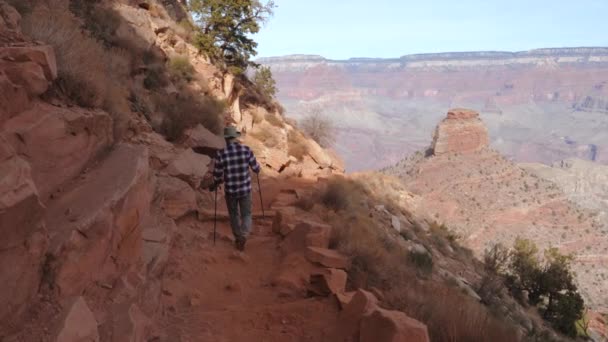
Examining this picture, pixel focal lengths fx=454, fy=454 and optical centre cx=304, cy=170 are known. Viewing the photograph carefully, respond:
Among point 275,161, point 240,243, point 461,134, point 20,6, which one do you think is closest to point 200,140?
point 240,243

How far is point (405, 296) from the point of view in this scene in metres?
5.37

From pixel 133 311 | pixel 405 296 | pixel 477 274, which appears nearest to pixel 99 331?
pixel 133 311

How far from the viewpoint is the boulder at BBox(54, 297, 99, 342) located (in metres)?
3.05

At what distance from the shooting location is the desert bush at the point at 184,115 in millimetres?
9484

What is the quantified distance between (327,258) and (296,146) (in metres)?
11.7

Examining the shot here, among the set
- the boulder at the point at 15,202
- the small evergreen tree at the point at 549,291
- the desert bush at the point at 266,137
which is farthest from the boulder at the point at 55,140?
the small evergreen tree at the point at 549,291

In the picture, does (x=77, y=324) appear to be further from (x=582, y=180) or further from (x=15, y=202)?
(x=582, y=180)

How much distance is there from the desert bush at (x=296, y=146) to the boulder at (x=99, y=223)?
12.3 m

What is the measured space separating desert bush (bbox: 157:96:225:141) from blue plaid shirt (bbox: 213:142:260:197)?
2.95 m

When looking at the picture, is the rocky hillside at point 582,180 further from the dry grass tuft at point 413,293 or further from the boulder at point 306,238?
the boulder at point 306,238

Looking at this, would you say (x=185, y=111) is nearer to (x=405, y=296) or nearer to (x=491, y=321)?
(x=405, y=296)

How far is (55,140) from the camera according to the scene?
4.02 m

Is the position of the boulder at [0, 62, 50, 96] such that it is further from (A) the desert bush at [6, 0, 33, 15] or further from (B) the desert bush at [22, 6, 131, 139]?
(A) the desert bush at [6, 0, 33, 15]

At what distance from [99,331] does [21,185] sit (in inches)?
51.0
